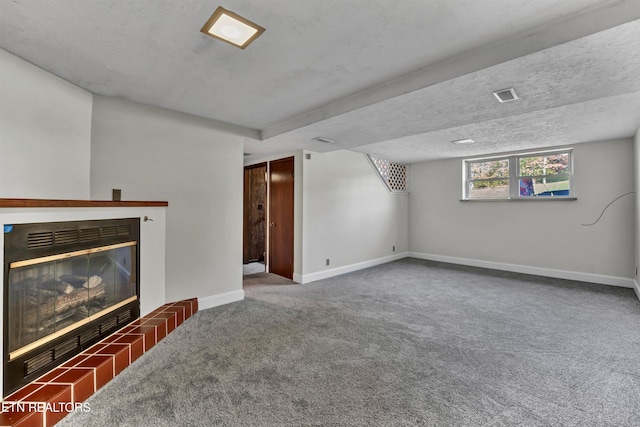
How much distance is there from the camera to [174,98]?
8.29ft

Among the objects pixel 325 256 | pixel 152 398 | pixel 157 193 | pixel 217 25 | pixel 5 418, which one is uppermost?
pixel 217 25

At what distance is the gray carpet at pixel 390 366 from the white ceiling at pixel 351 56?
2021mm

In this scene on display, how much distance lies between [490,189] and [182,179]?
17.6ft

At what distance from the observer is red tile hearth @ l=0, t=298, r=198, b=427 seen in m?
1.35

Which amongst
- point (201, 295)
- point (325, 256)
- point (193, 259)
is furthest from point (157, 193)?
point (325, 256)

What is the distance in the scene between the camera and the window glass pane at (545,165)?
4549 millimetres

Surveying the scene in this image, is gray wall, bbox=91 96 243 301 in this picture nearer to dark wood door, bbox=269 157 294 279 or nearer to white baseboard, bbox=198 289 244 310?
white baseboard, bbox=198 289 244 310

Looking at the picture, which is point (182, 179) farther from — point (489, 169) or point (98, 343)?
point (489, 169)

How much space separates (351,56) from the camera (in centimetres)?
182

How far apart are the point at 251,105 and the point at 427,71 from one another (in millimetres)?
1610

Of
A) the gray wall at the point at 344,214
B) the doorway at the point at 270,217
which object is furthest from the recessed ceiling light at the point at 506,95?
the doorway at the point at 270,217

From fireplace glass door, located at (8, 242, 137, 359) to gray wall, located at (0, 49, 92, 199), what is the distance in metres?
0.54

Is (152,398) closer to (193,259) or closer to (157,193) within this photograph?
(193,259)

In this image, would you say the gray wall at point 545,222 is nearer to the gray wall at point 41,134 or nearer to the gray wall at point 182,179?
the gray wall at point 182,179
